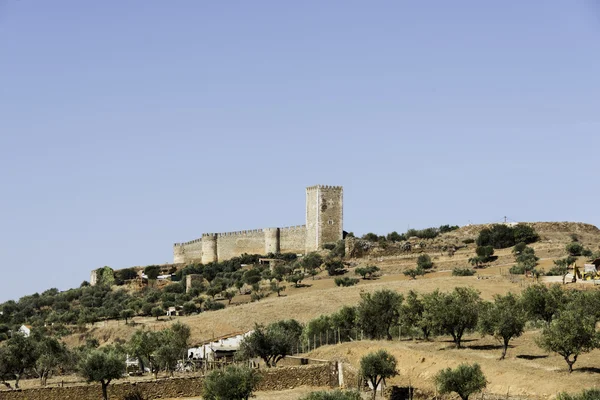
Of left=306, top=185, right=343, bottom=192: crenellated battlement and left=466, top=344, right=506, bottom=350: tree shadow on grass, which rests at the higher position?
left=306, top=185, right=343, bottom=192: crenellated battlement

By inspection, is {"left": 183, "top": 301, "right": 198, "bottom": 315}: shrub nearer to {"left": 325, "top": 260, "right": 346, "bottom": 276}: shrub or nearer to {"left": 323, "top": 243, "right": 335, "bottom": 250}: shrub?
{"left": 325, "top": 260, "right": 346, "bottom": 276}: shrub

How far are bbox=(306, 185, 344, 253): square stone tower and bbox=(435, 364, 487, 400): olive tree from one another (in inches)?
2368

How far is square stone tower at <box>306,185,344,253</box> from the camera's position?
87.1 metres

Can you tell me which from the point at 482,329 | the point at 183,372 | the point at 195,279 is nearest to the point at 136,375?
the point at 183,372

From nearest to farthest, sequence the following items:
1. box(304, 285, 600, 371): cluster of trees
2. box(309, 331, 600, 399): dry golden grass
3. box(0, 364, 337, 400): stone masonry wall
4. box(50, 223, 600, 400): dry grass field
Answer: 1. box(309, 331, 600, 399): dry golden grass
2. box(50, 223, 600, 400): dry grass field
3. box(304, 285, 600, 371): cluster of trees
4. box(0, 364, 337, 400): stone masonry wall

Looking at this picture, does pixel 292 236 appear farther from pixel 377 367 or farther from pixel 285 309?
pixel 377 367

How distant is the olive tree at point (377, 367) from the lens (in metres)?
29.3

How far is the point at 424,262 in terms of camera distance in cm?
6862

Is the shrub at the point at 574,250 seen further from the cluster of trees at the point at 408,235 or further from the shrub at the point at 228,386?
the shrub at the point at 228,386

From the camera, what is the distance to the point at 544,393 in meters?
25.6

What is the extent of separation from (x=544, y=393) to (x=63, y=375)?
71.6ft

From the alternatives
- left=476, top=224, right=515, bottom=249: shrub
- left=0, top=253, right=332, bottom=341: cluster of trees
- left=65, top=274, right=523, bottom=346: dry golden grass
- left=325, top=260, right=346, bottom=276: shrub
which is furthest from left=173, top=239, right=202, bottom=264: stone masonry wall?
left=65, top=274, right=523, bottom=346: dry golden grass

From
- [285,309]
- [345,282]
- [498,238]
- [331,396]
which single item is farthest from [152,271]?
[331,396]

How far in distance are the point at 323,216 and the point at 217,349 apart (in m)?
46.0
